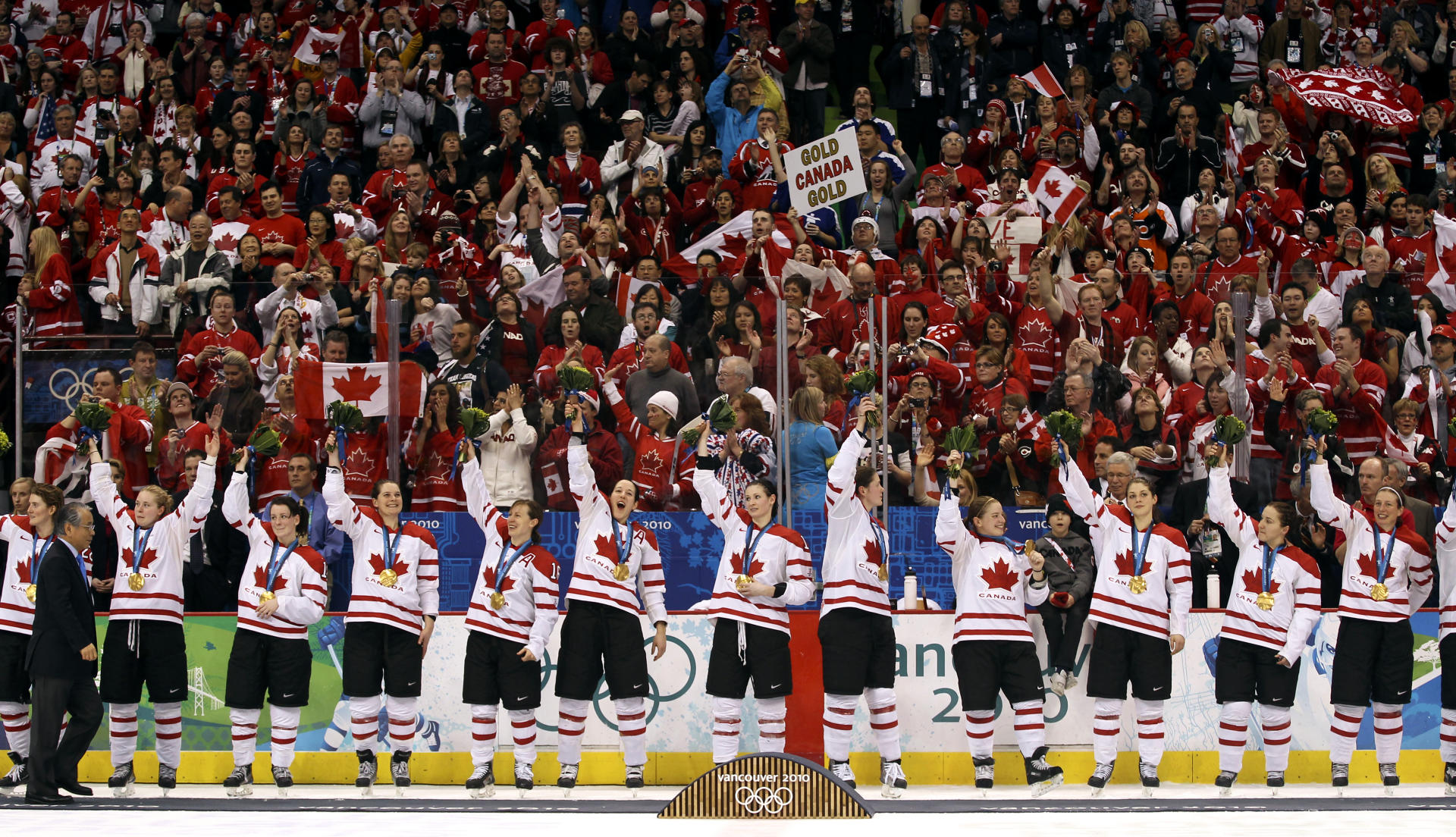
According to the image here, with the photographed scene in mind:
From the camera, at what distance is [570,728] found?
8.98 meters

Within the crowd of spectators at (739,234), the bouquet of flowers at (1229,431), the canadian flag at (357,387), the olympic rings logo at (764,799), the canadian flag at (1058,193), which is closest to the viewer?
the olympic rings logo at (764,799)

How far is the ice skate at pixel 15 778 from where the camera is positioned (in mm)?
9055

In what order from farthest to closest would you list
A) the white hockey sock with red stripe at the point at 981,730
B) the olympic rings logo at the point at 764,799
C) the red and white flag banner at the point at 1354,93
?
1. the red and white flag banner at the point at 1354,93
2. the white hockey sock with red stripe at the point at 981,730
3. the olympic rings logo at the point at 764,799

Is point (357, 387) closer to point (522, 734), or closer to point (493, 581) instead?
point (493, 581)

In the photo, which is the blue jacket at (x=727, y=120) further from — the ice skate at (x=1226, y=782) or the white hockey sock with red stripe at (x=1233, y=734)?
the ice skate at (x=1226, y=782)

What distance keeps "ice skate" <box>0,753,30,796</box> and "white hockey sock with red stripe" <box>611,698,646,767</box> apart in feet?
10.8

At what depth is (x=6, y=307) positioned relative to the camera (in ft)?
Result: 41.1

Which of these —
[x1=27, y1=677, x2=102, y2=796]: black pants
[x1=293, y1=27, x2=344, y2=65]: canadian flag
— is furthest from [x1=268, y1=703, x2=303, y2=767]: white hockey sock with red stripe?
[x1=293, y1=27, x2=344, y2=65]: canadian flag

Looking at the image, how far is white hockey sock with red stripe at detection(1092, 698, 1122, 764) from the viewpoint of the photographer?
879 centimetres

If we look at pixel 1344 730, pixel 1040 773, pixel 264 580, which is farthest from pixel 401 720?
pixel 1344 730

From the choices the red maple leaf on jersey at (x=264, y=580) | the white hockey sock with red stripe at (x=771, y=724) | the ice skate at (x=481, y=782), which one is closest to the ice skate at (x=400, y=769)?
the ice skate at (x=481, y=782)

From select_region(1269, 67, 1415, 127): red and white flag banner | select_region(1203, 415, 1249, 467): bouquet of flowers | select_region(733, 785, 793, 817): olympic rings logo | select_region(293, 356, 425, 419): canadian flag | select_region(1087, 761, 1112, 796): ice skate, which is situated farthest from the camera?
select_region(1269, 67, 1415, 127): red and white flag banner

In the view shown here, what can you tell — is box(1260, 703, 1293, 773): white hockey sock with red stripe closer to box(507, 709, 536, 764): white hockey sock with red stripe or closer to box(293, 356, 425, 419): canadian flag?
box(507, 709, 536, 764): white hockey sock with red stripe

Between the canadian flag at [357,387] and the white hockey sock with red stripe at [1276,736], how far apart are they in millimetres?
5288
